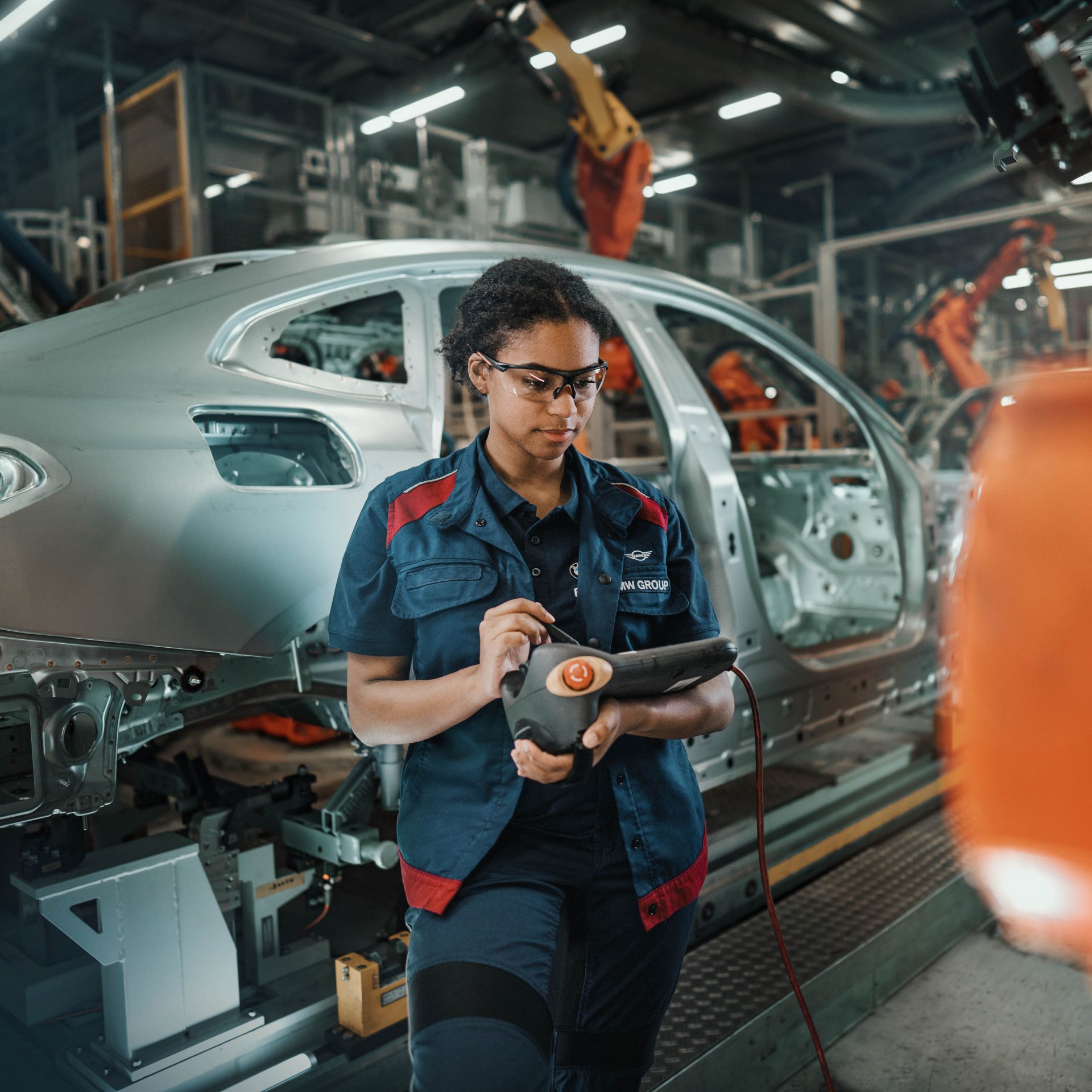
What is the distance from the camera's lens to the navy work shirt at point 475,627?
1.42 meters

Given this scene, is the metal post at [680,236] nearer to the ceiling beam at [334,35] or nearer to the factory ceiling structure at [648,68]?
the factory ceiling structure at [648,68]

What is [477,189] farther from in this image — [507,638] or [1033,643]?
[507,638]

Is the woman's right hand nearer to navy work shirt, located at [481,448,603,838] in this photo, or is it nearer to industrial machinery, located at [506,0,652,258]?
navy work shirt, located at [481,448,603,838]

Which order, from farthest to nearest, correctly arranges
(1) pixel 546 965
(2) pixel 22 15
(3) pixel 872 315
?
(3) pixel 872 315 → (2) pixel 22 15 → (1) pixel 546 965

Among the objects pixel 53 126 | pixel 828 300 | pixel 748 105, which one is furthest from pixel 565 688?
pixel 53 126

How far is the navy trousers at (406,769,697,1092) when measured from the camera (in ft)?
4.23

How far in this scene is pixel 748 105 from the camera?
36.3 ft

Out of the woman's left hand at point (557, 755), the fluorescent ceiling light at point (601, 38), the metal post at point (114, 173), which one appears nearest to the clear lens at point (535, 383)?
the woman's left hand at point (557, 755)

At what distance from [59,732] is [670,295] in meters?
2.22

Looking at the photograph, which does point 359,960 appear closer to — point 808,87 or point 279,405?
point 279,405

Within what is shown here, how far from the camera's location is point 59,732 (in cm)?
172

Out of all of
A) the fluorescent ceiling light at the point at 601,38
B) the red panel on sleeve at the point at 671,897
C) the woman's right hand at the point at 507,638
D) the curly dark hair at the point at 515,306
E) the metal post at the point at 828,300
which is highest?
the fluorescent ceiling light at the point at 601,38

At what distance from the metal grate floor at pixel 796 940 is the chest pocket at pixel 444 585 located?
1306 millimetres

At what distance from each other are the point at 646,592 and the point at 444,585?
0.33 m
